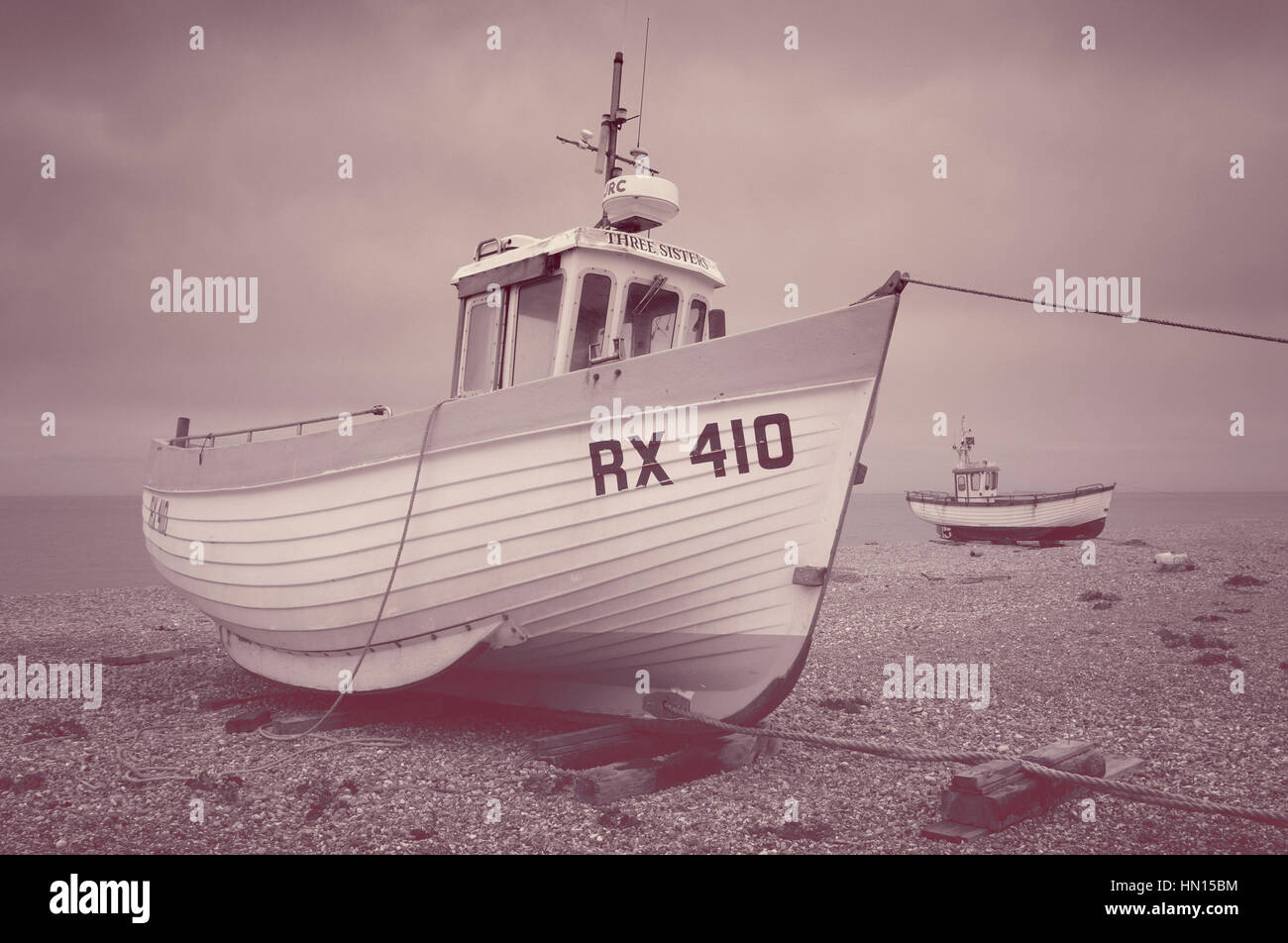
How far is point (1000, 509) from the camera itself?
32344 mm

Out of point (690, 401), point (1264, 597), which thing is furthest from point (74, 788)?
point (1264, 597)

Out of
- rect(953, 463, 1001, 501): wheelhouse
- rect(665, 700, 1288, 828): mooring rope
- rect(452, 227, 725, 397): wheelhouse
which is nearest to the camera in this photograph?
rect(665, 700, 1288, 828): mooring rope

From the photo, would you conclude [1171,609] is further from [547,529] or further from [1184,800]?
[547,529]

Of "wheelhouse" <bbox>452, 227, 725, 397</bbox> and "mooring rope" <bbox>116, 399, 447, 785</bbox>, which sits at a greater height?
"wheelhouse" <bbox>452, 227, 725, 397</bbox>

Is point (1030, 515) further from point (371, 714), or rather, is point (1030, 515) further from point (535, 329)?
point (371, 714)

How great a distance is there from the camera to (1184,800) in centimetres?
404

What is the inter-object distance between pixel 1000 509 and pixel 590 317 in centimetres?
2981

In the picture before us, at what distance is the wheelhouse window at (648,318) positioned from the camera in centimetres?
668

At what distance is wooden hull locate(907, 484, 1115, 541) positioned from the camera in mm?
30531

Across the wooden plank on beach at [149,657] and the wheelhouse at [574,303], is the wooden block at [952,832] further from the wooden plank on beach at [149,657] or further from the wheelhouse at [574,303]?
the wooden plank on beach at [149,657]

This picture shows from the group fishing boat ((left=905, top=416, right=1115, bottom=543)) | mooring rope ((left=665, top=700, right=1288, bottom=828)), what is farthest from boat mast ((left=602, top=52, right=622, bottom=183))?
fishing boat ((left=905, top=416, right=1115, bottom=543))

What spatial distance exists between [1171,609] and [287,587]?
13.2 metres

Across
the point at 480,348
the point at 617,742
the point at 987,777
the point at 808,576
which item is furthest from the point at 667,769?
→ the point at 480,348

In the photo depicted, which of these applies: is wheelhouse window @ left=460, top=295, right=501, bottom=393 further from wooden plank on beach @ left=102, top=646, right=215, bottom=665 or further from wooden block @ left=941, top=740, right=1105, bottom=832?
wooden plank on beach @ left=102, top=646, right=215, bottom=665
